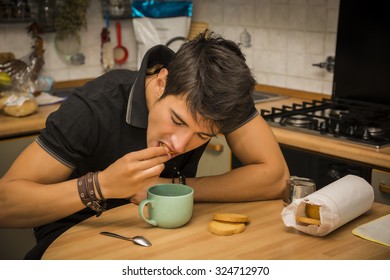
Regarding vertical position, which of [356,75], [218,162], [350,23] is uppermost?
[350,23]

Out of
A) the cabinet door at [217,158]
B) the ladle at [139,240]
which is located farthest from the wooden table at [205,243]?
the cabinet door at [217,158]

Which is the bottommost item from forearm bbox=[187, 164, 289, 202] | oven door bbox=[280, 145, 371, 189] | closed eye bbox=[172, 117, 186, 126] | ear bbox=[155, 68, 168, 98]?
oven door bbox=[280, 145, 371, 189]

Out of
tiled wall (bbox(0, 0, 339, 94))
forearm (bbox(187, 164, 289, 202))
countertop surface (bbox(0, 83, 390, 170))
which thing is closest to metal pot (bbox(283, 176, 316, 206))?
forearm (bbox(187, 164, 289, 202))

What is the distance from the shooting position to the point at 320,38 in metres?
2.93

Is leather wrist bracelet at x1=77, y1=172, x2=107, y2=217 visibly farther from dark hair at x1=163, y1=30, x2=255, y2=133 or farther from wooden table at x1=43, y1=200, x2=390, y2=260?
dark hair at x1=163, y1=30, x2=255, y2=133

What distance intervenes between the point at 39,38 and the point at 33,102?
23.2 inches

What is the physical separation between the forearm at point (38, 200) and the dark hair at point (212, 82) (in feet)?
1.08

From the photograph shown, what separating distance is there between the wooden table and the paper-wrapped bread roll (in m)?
0.02

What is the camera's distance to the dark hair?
1363mm

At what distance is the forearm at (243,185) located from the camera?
5.22 feet

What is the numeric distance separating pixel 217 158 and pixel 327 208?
4.41ft
